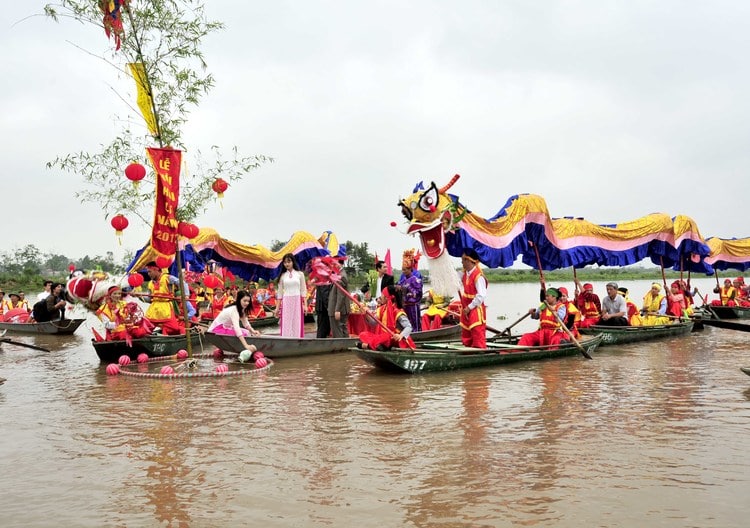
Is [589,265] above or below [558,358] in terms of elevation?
above

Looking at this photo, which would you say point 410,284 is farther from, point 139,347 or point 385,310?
point 139,347

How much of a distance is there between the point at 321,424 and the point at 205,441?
1.22 meters

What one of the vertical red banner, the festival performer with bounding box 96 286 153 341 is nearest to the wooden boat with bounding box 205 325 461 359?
the festival performer with bounding box 96 286 153 341

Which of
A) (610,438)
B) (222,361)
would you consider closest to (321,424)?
(610,438)

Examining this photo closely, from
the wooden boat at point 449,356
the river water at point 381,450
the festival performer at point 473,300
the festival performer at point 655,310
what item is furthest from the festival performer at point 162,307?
the festival performer at point 655,310

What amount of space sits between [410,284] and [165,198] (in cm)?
450

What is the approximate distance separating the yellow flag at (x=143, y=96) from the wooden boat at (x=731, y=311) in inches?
665

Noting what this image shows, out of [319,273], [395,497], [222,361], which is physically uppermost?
[319,273]

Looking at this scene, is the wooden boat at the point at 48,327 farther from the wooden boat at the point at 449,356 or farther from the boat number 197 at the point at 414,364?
the boat number 197 at the point at 414,364

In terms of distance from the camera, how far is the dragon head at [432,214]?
38.8 ft

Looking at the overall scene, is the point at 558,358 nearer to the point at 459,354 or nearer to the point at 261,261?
the point at 459,354

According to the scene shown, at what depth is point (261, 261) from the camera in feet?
57.5

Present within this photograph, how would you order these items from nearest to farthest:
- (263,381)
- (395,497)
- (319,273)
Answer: (395,497)
(263,381)
(319,273)

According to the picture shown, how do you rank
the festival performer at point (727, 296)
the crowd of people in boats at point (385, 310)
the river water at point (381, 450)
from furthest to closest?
the festival performer at point (727, 296)
the crowd of people in boats at point (385, 310)
the river water at point (381, 450)
